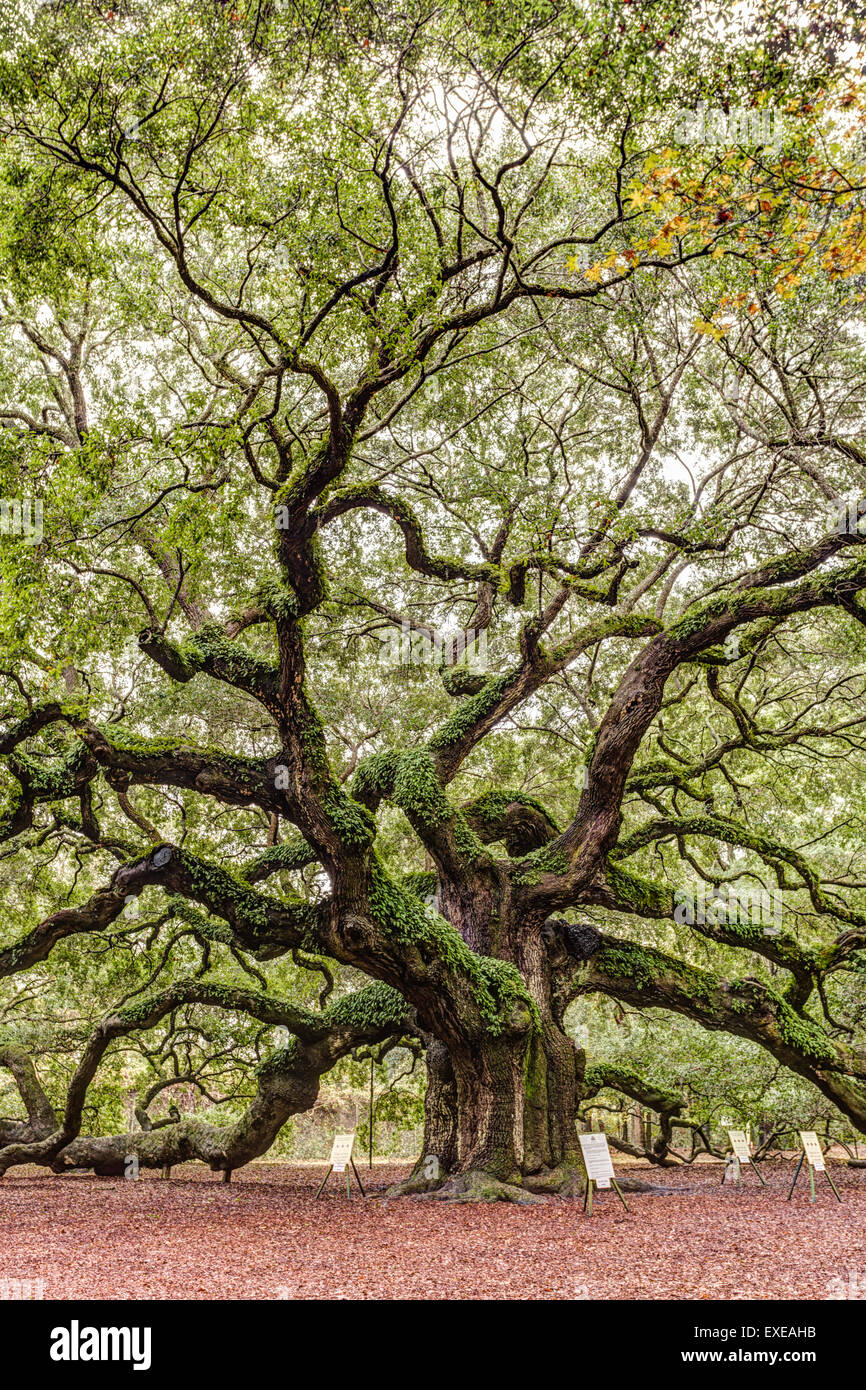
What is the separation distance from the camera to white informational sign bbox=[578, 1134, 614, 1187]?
7.36 metres

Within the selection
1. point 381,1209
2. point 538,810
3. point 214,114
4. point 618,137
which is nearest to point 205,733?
point 538,810

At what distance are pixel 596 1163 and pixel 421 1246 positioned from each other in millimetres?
1845

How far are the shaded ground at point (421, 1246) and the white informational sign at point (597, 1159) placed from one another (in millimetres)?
336

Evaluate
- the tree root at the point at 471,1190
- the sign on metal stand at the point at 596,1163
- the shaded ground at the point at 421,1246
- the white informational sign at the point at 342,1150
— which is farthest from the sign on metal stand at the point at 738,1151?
the white informational sign at the point at 342,1150

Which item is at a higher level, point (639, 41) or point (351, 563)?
point (639, 41)

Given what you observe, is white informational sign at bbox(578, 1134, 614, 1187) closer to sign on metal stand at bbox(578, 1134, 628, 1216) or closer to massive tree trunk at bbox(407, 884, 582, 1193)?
sign on metal stand at bbox(578, 1134, 628, 1216)

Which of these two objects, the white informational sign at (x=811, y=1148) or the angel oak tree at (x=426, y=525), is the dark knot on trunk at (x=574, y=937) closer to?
the angel oak tree at (x=426, y=525)

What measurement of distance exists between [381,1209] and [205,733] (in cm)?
619

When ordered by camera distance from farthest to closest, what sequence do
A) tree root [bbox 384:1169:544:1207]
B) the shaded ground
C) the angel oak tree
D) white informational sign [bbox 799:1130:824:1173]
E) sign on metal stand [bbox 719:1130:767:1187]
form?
sign on metal stand [bbox 719:1130:767:1187]
white informational sign [bbox 799:1130:824:1173]
tree root [bbox 384:1169:544:1207]
the angel oak tree
the shaded ground

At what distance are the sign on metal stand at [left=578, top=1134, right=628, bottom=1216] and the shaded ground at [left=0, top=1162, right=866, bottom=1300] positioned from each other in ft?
A: 0.86

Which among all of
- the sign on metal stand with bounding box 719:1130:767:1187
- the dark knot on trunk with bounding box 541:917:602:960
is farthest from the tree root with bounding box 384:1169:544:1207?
the sign on metal stand with bounding box 719:1130:767:1187

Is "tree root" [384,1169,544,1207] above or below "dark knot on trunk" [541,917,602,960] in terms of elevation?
below

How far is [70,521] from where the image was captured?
285 inches

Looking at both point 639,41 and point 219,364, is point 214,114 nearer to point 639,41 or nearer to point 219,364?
point 219,364
